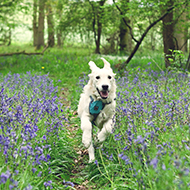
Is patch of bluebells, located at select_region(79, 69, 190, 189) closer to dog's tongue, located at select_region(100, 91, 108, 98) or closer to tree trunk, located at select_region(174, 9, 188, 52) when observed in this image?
dog's tongue, located at select_region(100, 91, 108, 98)

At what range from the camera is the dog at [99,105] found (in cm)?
338

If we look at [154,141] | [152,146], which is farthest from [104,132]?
[152,146]

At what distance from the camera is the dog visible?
3375 mm

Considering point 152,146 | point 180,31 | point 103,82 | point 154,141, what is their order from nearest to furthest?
point 152,146, point 154,141, point 103,82, point 180,31

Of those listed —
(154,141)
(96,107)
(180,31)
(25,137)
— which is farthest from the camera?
(180,31)

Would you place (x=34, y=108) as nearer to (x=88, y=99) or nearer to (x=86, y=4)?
(x=88, y=99)

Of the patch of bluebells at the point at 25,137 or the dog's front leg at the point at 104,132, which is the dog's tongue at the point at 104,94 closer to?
the dog's front leg at the point at 104,132

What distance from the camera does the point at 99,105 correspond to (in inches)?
140

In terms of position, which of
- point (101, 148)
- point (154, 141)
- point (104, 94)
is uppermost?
point (104, 94)

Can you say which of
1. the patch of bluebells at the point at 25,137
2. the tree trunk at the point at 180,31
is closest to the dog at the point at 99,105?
the patch of bluebells at the point at 25,137

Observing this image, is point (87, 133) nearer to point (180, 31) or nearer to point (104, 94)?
point (104, 94)

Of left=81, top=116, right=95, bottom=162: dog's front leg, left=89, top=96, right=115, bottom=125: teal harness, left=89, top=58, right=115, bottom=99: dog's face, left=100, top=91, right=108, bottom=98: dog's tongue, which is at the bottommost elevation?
left=81, top=116, right=95, bottom=162: dog's front leg

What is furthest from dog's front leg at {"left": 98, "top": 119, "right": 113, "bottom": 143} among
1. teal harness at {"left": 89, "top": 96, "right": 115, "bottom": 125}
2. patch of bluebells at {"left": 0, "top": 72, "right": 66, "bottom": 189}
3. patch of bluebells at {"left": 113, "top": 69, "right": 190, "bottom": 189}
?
patch of bluebells at {"left": 0, "top": 72, "right": 66, "bottom": 189}

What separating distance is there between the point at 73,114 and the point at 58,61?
6.82 meters
